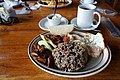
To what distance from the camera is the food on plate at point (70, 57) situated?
25.4 inches

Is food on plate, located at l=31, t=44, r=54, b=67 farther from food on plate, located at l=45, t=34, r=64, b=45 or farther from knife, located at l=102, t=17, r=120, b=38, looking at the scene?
knife, located at l=102, t=17, r=120, b=38

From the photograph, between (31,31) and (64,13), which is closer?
(31,31)

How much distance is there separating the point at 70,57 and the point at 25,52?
0.24 m

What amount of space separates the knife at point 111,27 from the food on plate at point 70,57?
0.32 m

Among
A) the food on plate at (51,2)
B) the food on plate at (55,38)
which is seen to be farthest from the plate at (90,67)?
the food on plate at (51,2)

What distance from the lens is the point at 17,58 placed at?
0.74m

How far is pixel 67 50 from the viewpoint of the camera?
A: 0.67m

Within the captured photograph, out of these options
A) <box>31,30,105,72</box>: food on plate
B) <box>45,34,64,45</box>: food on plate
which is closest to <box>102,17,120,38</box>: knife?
<box>31,30,105,72</box>: food on plate

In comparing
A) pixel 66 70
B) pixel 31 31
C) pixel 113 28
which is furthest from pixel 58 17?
pixel 66 70

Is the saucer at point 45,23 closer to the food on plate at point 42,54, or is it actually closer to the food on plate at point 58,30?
A: the food on plate at point 58,30

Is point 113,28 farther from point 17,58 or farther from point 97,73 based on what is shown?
point 17,58

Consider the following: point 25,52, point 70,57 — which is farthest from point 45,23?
point 70,57

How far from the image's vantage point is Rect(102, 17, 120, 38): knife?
3.10 ft

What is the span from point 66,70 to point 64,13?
2.13 feet
